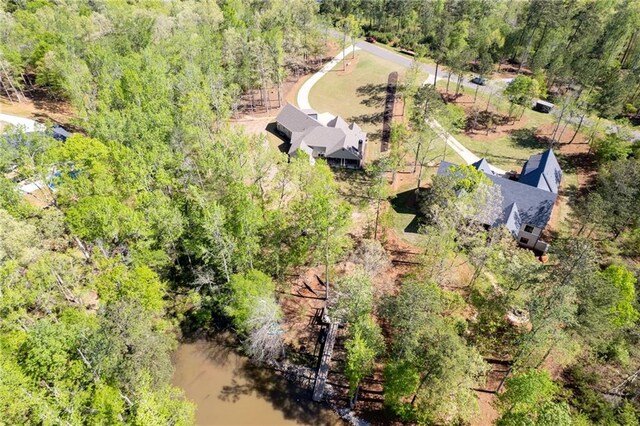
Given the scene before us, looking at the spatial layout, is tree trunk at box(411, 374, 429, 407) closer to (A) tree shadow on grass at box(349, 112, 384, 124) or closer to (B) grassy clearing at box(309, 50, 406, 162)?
(B) grassy clearing at box(309, 50, 406, 162)

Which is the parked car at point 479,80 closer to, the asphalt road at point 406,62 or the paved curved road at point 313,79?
the asphalt road at point 406,62

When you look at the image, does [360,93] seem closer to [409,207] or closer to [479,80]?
[479,80]

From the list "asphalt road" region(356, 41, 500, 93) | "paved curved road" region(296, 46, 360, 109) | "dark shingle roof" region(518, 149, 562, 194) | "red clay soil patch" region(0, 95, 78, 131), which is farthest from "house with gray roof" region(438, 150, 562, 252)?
"red clay soil patch" region(0, 95, 78, 131)

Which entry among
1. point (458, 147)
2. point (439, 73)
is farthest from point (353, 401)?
point (439, 73)

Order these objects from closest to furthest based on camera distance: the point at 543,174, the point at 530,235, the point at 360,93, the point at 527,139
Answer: the point at 530,235, the point at 543,174, the point at 527,139, the point at 360,93

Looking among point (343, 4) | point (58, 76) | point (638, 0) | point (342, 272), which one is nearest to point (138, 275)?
point (342, 272)

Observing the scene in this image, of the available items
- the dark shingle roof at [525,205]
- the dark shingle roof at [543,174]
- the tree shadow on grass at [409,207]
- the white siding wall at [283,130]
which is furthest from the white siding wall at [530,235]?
the white siding wall at [283,130]
